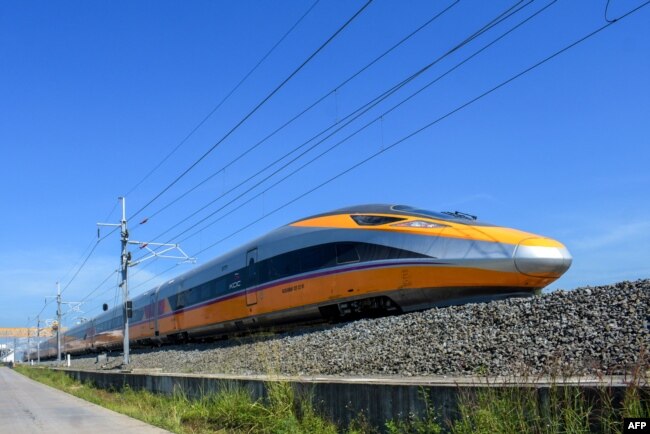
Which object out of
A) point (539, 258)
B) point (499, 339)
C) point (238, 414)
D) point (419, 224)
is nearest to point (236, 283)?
point (419, 224)

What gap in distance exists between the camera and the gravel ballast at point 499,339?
7480mm

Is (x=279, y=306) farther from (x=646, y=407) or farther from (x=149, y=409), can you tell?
(x=646, y=407)

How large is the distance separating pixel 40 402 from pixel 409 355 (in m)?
11.8

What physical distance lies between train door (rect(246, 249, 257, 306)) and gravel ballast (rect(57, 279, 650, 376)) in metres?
5.81

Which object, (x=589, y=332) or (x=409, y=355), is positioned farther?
(x=409, y=355)

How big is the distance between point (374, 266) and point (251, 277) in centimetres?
682

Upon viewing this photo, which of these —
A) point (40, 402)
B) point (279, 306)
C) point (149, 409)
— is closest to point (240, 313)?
point (279, 306)

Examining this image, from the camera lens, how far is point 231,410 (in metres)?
9.21

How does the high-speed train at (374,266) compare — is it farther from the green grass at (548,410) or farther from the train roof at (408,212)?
the green grass at (548,410)

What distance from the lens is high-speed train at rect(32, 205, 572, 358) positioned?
12.4m

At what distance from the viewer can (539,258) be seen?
12.2 meters

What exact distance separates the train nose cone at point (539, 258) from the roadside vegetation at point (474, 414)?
6.15m

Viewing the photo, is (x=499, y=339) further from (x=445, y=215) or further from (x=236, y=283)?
(x=236, y=283)

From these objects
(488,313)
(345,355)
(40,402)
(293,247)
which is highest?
(293,247)
